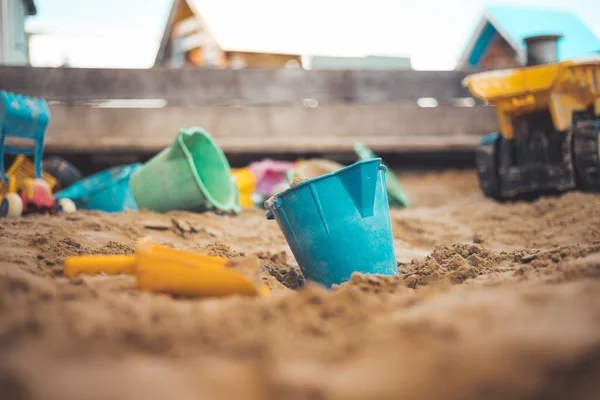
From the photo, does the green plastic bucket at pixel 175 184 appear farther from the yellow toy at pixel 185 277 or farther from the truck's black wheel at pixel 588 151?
the truck's black wheel at pixel 588 151

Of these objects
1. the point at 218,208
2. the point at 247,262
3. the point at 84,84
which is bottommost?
the point at 218,208

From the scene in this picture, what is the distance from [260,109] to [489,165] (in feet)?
7.36

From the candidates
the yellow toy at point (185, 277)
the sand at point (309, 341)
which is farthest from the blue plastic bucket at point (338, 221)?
the yellow toy at point (185, 277)

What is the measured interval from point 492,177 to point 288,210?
287 centimetres

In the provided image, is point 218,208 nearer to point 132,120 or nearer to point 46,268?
point 46,268

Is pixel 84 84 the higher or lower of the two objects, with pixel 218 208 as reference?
higher

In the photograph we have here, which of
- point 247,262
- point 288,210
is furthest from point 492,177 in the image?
point 247,262

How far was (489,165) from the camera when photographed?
4.54 metres

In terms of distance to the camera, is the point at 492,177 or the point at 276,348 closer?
the point at 276,348

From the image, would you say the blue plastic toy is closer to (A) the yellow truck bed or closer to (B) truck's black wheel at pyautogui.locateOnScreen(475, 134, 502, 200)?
(A) the yellow truck bed

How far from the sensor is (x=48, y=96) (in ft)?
17.8

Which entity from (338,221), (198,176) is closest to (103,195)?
→ (198,176)

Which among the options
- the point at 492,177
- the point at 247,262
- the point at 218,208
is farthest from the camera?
the point at 492,177

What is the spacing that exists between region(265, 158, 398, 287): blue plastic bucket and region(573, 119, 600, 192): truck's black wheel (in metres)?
2.31
